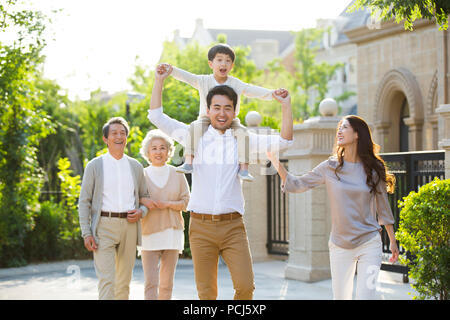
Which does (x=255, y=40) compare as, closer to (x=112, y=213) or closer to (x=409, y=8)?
(x=409, y=8)

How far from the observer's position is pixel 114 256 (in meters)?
6.80

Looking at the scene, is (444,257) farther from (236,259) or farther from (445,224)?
(236,259)

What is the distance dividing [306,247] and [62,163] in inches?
255

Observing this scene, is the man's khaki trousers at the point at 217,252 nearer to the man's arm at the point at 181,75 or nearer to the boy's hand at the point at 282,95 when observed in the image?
the boy's hand at the point at 282,95

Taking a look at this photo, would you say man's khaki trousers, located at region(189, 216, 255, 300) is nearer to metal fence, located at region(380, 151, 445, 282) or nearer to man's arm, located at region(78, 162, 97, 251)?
man's arm, located at region(78, 162, 97, 251)

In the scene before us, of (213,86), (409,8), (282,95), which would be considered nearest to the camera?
(282,95)

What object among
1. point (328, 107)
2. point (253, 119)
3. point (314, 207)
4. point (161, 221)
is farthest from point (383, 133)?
point (161, 221)

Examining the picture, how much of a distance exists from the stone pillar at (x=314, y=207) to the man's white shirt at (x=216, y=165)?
604cm

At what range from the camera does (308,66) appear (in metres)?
45.0

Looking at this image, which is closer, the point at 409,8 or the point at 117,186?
the point at 117,186

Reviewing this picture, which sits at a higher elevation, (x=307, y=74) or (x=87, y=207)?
(x=307, y=74)

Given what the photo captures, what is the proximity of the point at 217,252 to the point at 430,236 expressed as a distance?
3.25 metres
